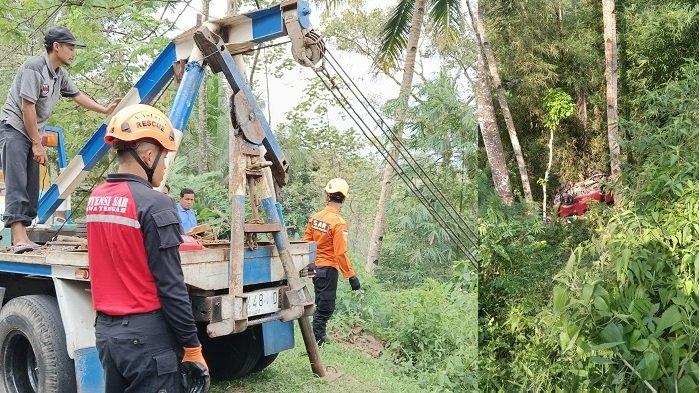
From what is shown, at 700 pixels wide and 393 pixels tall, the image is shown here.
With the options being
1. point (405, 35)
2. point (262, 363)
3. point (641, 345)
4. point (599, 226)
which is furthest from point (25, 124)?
point (405, 35)

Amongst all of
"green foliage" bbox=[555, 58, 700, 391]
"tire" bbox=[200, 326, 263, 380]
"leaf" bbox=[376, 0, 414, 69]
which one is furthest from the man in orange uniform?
"leaf" bbox=[376, 0, 414, 69]

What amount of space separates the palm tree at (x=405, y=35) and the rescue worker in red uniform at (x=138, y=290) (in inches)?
294

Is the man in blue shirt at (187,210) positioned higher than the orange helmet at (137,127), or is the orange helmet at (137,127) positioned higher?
the orange helmet at (137,127)

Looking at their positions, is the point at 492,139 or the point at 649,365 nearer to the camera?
the point at 649,365

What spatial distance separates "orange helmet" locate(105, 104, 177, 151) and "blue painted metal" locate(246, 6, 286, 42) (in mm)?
1583

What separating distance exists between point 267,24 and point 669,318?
2.92 m

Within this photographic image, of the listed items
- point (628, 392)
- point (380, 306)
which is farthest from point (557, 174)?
point (380, 306)

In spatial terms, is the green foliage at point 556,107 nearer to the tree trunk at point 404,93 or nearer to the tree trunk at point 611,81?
the tree trunk at point 611,81

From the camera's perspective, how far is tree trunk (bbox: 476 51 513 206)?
138 inches

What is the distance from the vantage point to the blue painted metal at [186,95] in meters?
4.21

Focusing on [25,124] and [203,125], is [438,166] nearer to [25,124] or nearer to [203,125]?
[203,125]

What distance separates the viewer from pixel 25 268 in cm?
412

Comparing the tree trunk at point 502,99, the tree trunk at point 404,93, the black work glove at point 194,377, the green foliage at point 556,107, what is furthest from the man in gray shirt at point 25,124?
the tree trunk at point 404,93

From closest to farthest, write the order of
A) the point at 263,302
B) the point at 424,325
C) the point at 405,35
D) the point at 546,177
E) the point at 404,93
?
the point at 546,177 → the point at 263,302 → the point at 424,325 → the point at 404,93 → the point at 405,35
